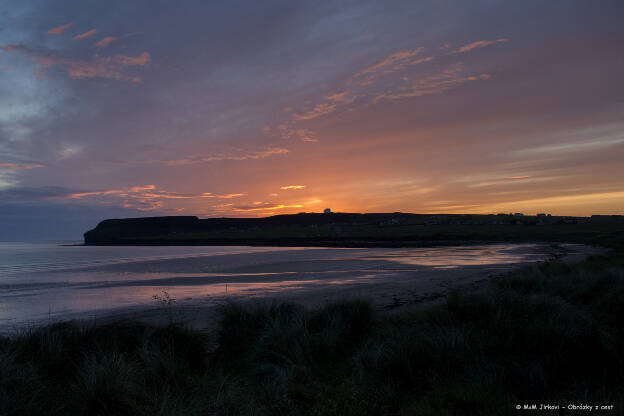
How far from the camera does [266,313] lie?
966cm

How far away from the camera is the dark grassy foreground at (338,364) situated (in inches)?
205

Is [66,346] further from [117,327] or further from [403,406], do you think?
[403,406]

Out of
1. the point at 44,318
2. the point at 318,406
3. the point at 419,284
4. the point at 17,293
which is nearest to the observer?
the point at 318,406

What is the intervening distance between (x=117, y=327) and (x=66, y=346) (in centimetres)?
117

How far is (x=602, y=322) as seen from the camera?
7.61 meters

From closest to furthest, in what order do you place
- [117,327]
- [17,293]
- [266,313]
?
[117,327] → [266,313] → [17,293]

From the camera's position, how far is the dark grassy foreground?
520 cm

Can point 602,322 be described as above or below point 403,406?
above

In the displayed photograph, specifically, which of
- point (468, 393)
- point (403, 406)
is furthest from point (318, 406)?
point (468, 393)

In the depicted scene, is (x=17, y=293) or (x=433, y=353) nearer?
(x=433, y=353)

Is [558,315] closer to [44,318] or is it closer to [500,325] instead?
[500,325]

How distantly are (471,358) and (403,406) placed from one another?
1.75 m

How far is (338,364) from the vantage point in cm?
740

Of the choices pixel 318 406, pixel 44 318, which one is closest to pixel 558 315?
pixel 318 406
